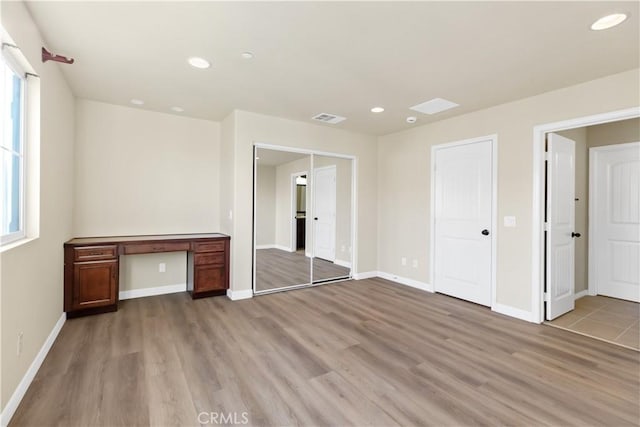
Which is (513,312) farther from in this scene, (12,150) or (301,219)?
(12,150)

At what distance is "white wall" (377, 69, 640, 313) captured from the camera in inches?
122

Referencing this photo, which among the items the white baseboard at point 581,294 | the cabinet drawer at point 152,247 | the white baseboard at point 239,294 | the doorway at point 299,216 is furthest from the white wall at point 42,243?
→ the white baseboard at point 581,294

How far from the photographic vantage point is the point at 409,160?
5.01 m

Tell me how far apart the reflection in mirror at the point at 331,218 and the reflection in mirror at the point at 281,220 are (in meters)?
0.15

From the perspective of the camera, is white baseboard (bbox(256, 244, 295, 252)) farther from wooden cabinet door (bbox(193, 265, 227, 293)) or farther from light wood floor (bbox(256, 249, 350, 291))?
wooden cabinet door (bbox(193, 265, 227, 293))

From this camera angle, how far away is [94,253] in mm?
3443

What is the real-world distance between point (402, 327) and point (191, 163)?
12.0 feet

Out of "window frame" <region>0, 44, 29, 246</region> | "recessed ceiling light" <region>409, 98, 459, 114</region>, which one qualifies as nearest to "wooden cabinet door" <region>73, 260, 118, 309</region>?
"window frame" <region>0, 44, 29, 246</region>

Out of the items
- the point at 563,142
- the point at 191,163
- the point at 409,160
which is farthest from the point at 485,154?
the point at 191,163

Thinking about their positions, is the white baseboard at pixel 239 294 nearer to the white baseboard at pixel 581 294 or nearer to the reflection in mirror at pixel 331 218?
the reflection in mirror at pixel 331 218

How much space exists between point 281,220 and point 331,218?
0.84m

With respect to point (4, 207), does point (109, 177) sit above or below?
above

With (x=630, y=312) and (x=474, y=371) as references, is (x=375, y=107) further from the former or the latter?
(x=630, y=312)
